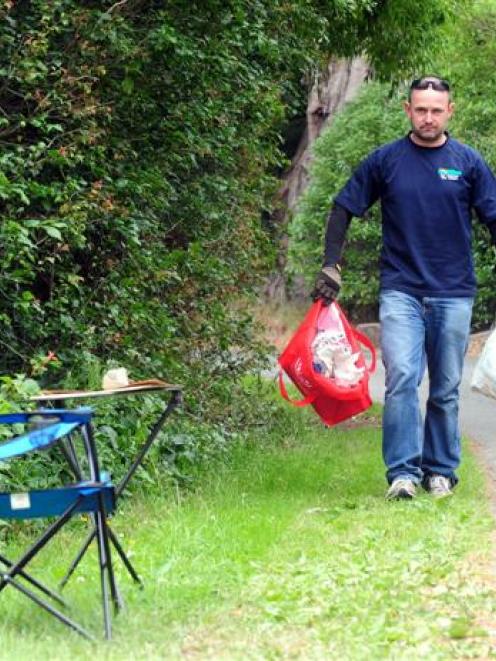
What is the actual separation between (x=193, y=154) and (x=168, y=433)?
5.94ft

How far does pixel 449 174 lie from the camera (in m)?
8.24

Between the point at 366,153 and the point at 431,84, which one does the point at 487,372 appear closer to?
the point at 431,84

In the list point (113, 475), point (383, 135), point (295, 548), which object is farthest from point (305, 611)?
point (383, 135)

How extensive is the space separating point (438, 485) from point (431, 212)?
1.47 m

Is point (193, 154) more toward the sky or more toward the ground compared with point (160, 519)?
more toward the sky

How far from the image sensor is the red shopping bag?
8289 mm

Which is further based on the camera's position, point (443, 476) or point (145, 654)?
point (443, 476)

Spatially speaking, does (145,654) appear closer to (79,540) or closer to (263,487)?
(79,540)

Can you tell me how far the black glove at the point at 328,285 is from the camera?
8328 millimetres

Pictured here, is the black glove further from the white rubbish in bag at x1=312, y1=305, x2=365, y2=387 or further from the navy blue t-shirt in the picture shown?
the navy blue t-shirt

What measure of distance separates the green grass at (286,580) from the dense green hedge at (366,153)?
18628mm

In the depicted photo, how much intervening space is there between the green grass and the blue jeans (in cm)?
24

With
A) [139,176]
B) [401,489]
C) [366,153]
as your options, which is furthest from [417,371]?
[366,153]

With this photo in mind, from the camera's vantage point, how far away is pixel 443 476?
8.37 meters
